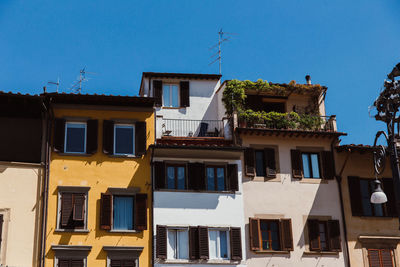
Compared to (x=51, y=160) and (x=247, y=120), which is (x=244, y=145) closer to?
(x=247, y=120)

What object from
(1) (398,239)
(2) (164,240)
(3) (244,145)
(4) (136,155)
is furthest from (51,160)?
(1) (398,239)

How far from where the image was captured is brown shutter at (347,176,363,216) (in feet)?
104

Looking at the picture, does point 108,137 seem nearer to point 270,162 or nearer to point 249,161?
point 249,161

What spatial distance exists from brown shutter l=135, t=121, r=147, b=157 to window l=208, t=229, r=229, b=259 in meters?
4.81

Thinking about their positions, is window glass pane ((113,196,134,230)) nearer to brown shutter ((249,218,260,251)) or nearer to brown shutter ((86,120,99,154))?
brown shutter ((86,120,99,154))

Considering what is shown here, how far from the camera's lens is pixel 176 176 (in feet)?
100

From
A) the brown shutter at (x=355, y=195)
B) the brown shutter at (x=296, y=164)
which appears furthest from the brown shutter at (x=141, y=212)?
the brown shutter at (x=355, y=195)

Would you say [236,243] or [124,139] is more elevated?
[124,139]

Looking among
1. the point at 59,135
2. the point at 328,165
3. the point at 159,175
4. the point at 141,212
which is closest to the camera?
the point at 141,212

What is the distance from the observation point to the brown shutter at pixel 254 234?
29.9 m

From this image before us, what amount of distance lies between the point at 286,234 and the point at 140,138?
26.5 ft

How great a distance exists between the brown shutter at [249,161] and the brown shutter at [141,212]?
529 cm

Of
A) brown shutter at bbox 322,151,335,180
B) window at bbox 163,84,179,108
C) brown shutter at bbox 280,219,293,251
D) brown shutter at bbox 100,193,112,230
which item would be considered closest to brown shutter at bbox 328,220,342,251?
brown shutter at bbox 280,219,293,251

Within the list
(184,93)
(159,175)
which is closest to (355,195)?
(159,175)
